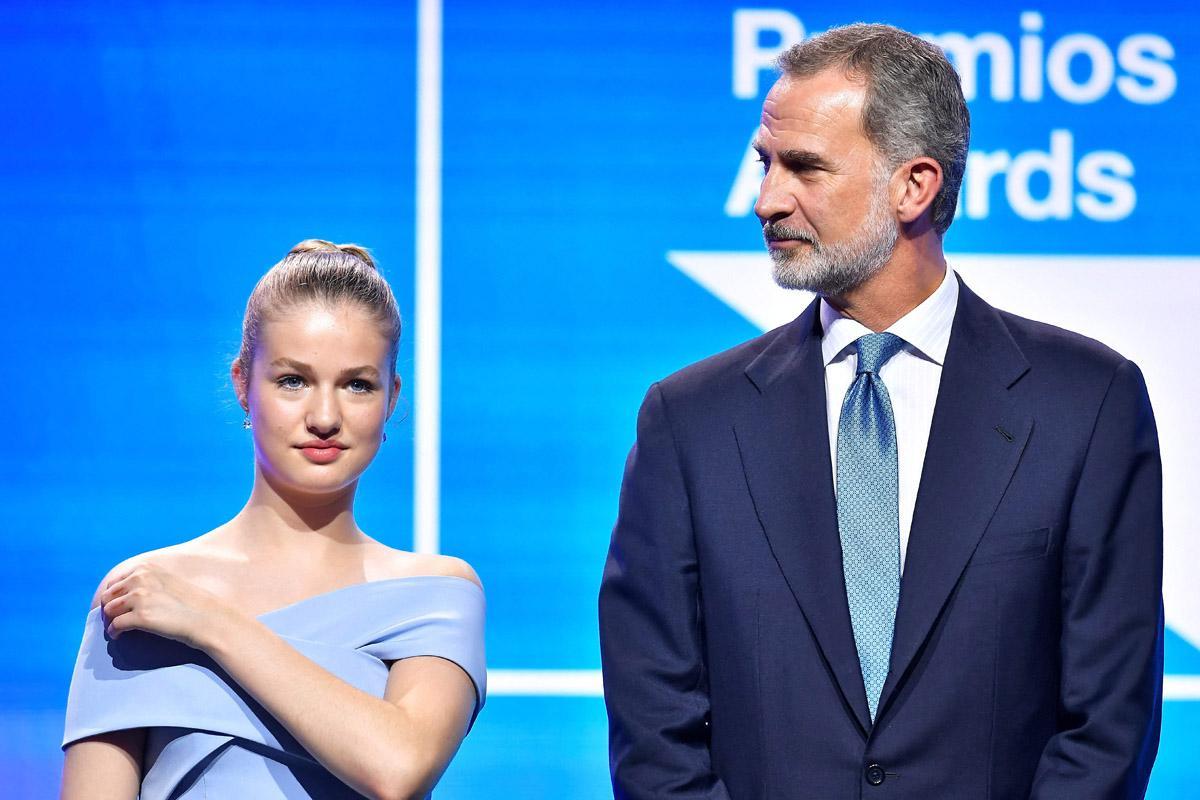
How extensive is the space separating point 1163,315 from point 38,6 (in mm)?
2816

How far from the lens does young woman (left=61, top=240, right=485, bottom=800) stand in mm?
1989

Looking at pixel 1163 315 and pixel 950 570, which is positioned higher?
pixel 1163 315

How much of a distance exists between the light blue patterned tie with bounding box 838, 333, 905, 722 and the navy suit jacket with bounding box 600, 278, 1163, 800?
26mm

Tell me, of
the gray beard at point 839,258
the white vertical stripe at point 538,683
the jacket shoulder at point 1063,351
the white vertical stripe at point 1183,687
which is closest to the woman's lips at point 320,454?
the gray beard at point 839,258

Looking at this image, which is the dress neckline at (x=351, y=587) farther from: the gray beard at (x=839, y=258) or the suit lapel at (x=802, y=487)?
the gray beard at (x=839, y=258)

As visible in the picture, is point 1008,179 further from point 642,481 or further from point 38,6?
point 38,6

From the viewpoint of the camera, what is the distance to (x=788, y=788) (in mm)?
2088

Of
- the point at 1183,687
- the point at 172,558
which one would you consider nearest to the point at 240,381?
the point at 172,558

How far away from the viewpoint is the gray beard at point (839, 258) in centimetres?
225

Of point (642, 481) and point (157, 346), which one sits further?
point (157, 346)

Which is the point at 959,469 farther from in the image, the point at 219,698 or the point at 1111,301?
the point at 1111,301

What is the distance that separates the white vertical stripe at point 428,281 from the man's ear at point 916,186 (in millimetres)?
1395

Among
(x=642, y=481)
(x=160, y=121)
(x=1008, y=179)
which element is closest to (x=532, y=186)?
(x=160, y=121)

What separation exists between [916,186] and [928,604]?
2.27 ft
